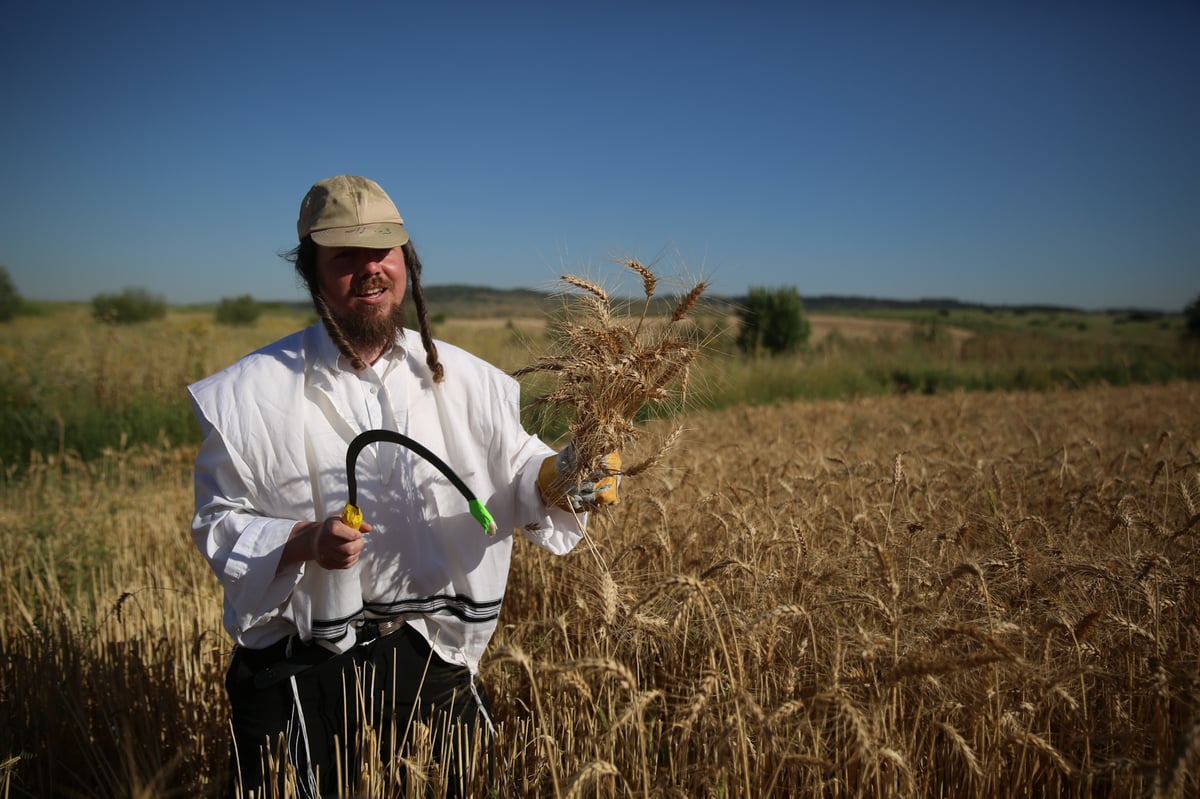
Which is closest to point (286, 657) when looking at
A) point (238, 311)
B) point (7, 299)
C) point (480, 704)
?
point (480, 704)

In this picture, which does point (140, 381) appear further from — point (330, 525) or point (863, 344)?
point (863, 344)

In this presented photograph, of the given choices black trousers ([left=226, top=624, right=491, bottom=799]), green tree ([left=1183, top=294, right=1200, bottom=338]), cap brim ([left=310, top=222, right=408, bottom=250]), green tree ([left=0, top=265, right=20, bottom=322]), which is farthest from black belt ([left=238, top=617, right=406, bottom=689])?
green tree ([left=1183, top=294, right=1200, bottom=338])

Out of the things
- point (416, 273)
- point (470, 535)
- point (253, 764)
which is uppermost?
point (416, 273)

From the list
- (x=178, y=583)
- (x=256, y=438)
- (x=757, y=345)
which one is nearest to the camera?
(x=256, y=438)

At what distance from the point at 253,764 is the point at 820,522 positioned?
2382mm

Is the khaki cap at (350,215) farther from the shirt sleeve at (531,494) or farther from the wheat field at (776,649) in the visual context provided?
the wheat field at (776,649)

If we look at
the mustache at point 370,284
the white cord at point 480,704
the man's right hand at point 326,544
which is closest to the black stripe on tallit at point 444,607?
the white cord at point 480,704

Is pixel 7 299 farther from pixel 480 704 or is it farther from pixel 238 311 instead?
pixel 480 704

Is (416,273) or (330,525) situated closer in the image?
(330,525)

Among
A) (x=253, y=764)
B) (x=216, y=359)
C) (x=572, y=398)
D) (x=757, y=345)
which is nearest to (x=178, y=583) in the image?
(x=253, y=764)

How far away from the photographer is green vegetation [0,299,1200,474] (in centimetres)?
328

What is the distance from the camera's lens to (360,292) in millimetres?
2213

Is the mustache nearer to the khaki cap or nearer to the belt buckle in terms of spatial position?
the khaki cap

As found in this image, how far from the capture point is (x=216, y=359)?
37.3ft
